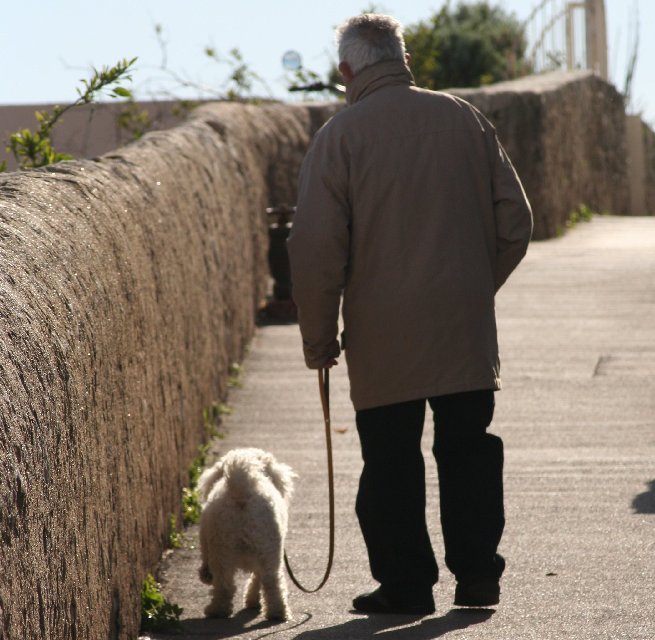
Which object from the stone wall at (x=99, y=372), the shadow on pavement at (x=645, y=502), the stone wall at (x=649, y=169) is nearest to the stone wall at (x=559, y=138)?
the stone wall at (x=649, y=169)

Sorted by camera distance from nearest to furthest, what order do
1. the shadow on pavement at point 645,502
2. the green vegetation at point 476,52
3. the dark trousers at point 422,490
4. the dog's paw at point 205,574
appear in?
the dark trousers at point 422,490 < the dog's paw at point 205,574 < the shadow on pavement at point 645,502 < the green vegetation at point 476,52

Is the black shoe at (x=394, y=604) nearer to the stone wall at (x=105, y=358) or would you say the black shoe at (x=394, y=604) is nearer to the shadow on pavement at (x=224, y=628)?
the shadow on pavement at (x=224, y=628)

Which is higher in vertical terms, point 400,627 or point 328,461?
point 328,461

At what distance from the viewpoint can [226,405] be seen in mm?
8031

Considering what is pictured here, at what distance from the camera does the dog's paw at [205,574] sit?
473 cm

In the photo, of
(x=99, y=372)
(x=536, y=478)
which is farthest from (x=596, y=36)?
(x=99, y=372)

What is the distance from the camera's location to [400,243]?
14.2ft

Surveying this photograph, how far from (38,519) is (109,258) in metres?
1.45

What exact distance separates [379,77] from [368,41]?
123 mm

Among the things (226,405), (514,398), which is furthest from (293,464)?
(514,398)

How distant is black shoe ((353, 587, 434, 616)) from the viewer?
447cm

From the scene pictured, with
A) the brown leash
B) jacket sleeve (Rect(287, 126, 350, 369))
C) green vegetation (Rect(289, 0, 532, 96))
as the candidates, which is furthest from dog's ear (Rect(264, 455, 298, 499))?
green vegetation (Rect(289, 0, 532, 96))

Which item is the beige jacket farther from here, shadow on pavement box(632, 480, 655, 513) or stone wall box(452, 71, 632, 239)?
stone wall box(452, 71, 632, 239)

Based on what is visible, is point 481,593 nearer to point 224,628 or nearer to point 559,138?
point 224,628
